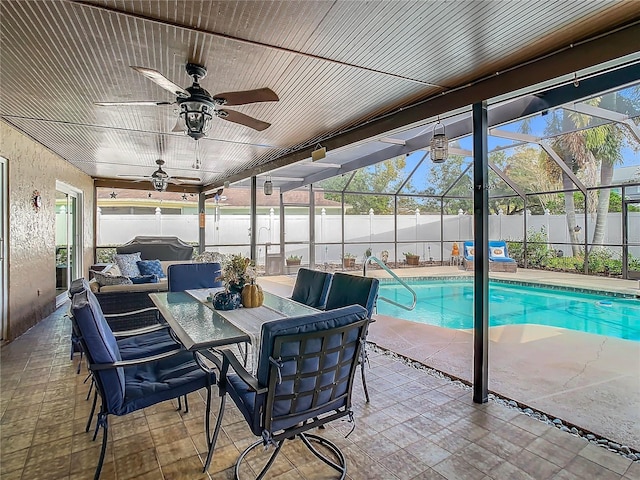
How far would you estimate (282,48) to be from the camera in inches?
96.0

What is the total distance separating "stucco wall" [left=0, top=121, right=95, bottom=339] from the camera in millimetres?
4383

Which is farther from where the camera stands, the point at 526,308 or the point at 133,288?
the point at 526,308

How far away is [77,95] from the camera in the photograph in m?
3.33

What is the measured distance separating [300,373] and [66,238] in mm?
7114

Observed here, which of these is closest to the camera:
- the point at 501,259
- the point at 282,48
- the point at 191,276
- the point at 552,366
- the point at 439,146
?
the point at 282,48

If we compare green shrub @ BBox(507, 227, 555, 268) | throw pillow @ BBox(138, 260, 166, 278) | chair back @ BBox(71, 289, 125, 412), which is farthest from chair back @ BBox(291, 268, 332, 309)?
green shrub @ BBox(507, 227, 555, 268)

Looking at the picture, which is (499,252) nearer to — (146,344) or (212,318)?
(212,318)

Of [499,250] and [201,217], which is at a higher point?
[201,217]

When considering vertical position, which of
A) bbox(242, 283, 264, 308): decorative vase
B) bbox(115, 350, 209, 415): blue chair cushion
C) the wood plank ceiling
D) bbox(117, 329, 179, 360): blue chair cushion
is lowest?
bbox(115, 350, 209, 415): blue chair cushion

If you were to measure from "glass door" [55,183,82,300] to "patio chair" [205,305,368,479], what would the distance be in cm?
621

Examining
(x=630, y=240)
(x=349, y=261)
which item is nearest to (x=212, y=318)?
(x=349, y=261)

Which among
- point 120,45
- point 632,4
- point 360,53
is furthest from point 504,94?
point 120,45

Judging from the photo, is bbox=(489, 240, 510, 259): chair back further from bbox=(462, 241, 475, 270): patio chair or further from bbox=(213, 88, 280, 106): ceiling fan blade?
bbox=(213, 88, 280, 106): ceiling fan blade

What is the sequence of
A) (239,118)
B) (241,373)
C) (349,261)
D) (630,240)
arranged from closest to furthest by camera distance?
(241,373), (239,118), (630,240), (349,261)
